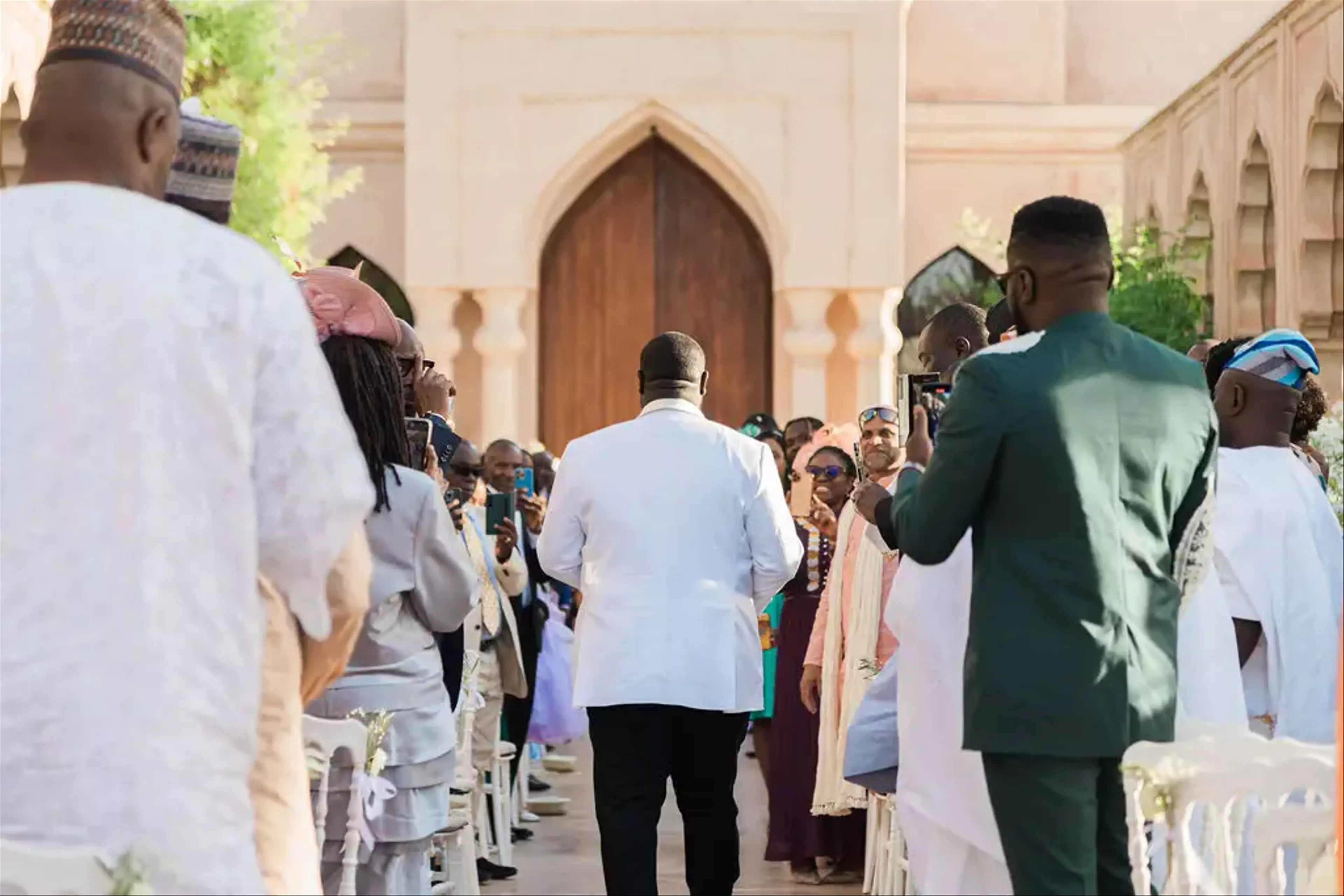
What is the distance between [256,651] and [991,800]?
1.65m

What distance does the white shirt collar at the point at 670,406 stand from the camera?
22.2 feet

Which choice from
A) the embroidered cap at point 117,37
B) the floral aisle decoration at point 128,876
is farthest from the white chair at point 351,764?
the embroidered cap at point 117,37

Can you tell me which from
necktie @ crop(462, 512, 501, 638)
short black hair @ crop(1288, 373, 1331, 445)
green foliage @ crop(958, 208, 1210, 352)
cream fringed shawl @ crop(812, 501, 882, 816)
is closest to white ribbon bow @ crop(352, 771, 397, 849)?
cream fringed shawl @ crop(812, 501, 882, 816)

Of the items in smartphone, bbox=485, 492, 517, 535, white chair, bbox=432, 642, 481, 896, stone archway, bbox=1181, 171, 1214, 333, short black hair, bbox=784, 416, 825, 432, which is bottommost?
white chair, bbox=432, 642, 481, 896

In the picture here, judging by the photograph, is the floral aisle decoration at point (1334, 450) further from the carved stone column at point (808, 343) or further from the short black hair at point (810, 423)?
the carved stone column at point (808, 343)

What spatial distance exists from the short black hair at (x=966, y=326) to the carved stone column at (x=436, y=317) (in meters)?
13.0

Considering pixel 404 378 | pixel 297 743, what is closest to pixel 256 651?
pixel 297 743

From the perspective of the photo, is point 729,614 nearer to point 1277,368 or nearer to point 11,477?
point 1277,368

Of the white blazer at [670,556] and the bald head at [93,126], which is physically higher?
the bald head at [93,126]

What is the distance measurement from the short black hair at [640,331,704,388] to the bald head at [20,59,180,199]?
3653 millimetres

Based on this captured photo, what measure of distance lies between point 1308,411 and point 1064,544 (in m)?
2.82

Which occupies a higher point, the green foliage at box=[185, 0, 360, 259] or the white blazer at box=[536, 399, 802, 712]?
the green foliage at box=[185, 0, 360, 259]

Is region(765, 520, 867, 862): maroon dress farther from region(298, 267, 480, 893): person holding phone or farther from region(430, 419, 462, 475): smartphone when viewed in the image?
region(298, 267, 480, 893): person holding phone

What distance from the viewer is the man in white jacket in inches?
256
